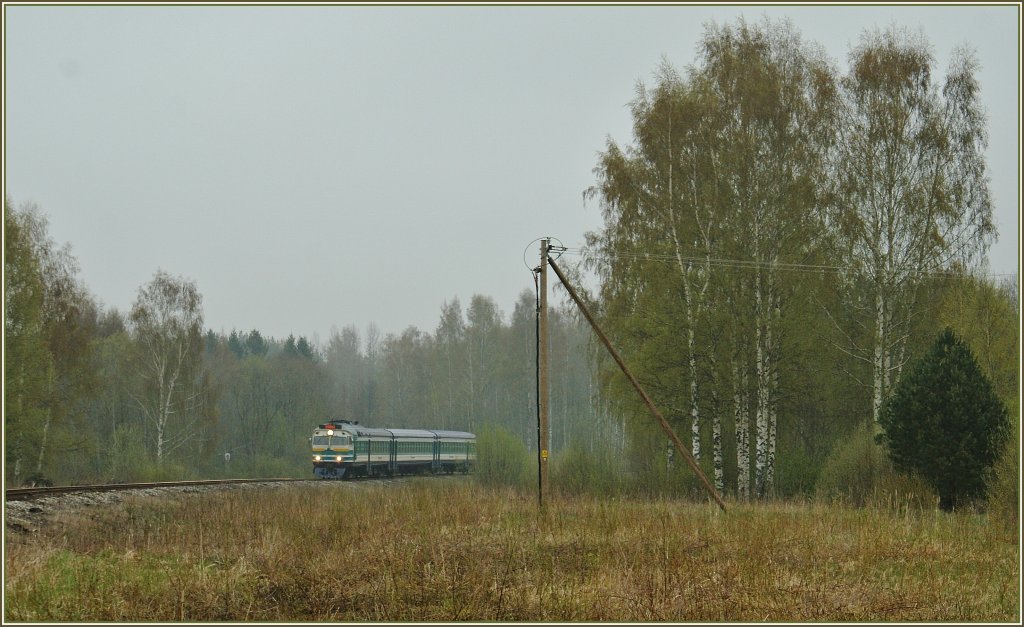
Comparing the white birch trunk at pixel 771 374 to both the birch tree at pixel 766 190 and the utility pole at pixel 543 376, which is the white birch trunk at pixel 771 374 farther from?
the utility pole at pixel 543 376

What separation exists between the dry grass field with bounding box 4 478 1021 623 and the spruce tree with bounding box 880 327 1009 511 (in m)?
2.59

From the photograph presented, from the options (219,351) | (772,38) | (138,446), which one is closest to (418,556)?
(772,38)

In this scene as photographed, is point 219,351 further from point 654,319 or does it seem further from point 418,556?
point 418,556

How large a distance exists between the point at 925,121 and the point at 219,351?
50098 millimetres

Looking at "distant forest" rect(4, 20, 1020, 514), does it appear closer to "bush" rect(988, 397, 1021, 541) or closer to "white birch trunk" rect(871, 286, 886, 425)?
"white birch trunk" rect(871, 286, 886, 425)

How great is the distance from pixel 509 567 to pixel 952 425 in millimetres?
11895

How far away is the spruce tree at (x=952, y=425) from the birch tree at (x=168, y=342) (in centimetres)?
2955

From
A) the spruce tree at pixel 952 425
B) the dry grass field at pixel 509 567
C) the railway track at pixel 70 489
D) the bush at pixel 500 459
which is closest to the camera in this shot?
the dry grass field at pixel 509 567

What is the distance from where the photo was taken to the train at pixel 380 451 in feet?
103

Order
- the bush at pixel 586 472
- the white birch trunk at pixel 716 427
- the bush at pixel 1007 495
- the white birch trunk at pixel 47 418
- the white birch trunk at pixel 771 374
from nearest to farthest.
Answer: the bush at pixel 1007 495
the white birch trunk at pixel 771 374
the white birch trunk at pixel 716 427
the bush at pixel 586 472
the white birch trunk at pixel 47 418

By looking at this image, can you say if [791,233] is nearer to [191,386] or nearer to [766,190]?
[766,190]

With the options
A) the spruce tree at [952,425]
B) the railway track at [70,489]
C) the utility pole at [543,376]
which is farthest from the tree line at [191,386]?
the spruce tree at [952,425]

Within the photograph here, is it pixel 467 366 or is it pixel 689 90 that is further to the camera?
pixel 467 366

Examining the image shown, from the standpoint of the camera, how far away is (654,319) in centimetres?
2134
